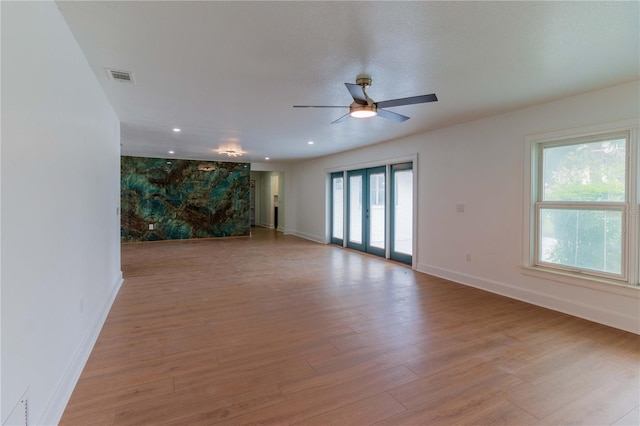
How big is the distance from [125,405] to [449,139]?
5.11 meters

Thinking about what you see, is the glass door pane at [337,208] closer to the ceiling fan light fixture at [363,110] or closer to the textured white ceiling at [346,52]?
the textured white ceiling at [346,52]

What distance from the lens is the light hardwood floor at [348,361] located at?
76.7 inches

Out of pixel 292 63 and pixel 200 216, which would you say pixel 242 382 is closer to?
pixel 292 63

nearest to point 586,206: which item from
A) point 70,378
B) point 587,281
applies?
point 587,281

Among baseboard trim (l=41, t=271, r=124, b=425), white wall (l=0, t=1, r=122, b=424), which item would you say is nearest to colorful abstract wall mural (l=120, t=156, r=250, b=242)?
baseboard trim (l=41, t=271, r=124, b=425)

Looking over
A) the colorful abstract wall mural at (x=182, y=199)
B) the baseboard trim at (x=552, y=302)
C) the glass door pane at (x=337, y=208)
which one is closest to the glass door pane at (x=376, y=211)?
the glass door pane at (x=337, y=208)

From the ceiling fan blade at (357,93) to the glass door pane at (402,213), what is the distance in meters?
3.31

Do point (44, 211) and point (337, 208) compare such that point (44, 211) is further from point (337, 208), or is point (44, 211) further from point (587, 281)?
point (337, 208)

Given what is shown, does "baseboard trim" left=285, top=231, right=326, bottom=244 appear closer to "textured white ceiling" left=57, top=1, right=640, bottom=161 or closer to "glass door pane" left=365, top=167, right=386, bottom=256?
"glass door pane" left=365, top=167, right=386, bottom=256

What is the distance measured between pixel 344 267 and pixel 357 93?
375 cm

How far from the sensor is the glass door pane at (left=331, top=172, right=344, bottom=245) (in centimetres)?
850

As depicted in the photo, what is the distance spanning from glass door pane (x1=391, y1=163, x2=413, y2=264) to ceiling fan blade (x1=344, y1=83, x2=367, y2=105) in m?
3.31

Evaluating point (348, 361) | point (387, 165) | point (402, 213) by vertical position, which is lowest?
point (348, 361)

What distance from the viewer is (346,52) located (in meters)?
2.54
